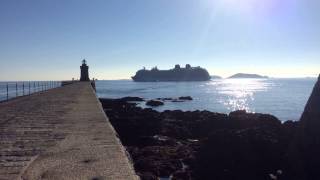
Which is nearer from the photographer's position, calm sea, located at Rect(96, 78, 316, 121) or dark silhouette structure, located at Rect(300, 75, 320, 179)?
dark silhouette structure, located at Rect(300, 75, 320, 179)

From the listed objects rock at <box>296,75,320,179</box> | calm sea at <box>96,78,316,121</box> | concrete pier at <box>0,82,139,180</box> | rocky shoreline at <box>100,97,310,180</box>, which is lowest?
calm sea at <box>96,78,316,121</box>

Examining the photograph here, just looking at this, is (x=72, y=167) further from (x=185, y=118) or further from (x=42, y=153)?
(x=185, y=118)

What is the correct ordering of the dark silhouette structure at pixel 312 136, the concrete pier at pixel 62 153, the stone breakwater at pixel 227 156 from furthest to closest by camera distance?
1. the dark silhouette structure at pixel 312 136
2. the stone breakwater at pixel 227 156
3. the concrete pier at pixel 62 153

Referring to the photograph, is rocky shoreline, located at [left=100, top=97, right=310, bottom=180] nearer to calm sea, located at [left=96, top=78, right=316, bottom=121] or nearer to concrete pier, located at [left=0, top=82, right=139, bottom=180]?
concrete pier, located at [left=0, top=82, right=139, bottom=180]

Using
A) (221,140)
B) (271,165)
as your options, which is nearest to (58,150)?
(271,165)

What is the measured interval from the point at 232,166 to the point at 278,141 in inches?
147

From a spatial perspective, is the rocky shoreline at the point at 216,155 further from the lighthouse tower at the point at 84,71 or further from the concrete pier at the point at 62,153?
the lighthouse tower at the point at 84,71

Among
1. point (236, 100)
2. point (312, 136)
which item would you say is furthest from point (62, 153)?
point (236, 100)

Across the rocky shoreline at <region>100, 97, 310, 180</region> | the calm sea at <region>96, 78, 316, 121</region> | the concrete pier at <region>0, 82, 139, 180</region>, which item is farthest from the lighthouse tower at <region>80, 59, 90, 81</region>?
the concrete pier at <region>0, 82, 139, 180</region>

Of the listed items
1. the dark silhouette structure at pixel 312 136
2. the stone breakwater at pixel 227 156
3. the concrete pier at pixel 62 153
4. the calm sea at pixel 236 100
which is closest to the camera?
the concrete pier at pixel 62 153

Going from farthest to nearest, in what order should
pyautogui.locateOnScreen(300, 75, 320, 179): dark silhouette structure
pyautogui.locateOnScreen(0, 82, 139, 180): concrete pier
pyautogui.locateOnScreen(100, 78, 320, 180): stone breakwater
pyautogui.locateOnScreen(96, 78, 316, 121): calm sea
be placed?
1. pyautogui.locateOnScreen(96, 78, 316, 121): calm sea
2. pyautogui.locateOnScreen(300, 75, 320, 179): dark silhouette structure
3. pyautogui.locateOnScreen(100, 78, 320, 180): stone breakwater
4. pyautogui.locateOnScreen(0, 82, 139, 180): concrete pier

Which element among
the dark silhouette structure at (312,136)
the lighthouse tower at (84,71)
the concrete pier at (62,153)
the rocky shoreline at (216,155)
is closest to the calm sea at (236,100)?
the lighthouse tower at (84,71)

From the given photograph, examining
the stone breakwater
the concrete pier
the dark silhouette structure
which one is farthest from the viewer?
the dark silhouette structure

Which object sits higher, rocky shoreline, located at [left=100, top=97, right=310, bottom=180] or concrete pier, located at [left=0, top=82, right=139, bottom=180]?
concrete pier, located at [left=0, top=82, right=139, bottom=180]
